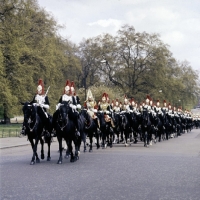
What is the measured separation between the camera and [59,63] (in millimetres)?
57938

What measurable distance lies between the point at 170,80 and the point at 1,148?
55.2 m

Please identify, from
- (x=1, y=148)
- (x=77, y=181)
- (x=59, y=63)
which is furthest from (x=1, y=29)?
(x=77, y=181)

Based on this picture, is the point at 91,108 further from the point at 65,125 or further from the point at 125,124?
the point at 65,125

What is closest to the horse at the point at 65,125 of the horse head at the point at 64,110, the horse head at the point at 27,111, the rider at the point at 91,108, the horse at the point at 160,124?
the horse head at the point at 64,110

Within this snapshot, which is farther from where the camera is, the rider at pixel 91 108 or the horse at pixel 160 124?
the horse at pixel 160 124

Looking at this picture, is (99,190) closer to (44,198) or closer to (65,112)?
(44,198)

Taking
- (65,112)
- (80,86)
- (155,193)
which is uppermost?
(80,86)

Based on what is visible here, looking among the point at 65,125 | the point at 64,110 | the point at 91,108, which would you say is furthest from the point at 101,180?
the point at 91,108

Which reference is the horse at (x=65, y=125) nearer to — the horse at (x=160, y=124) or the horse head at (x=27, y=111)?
the horse head at (x=27, y=111)

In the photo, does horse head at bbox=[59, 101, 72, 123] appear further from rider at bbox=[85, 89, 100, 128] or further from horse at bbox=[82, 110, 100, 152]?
rider at bbox=[85, 89, 100, 128]

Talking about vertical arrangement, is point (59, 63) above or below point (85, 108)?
above

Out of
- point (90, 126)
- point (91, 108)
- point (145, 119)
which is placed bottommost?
point (90, 126)

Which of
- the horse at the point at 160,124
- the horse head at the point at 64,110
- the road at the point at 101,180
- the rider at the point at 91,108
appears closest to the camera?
the road at the point at 101,180

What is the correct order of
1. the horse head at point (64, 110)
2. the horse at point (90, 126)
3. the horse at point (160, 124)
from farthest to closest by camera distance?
the horse at point (160, 124) → the horse at point (90, 126) → the horse head at point (64, 110)
